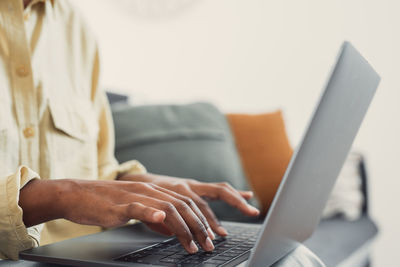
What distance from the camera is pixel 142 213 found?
54cm

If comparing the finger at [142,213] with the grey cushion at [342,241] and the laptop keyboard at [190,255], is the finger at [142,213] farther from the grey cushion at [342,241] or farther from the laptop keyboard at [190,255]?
the grey cushion at [342,241]

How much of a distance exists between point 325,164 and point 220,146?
845 mm

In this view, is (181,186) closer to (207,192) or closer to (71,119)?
(207,192)

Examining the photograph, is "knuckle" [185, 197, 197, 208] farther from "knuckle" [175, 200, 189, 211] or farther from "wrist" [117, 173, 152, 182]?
"wrist" [117, 173, 152, 182]

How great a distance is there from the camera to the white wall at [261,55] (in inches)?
81.7

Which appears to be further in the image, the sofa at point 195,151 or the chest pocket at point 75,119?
the sofa at point 195,151

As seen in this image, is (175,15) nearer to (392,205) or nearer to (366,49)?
(366,49)

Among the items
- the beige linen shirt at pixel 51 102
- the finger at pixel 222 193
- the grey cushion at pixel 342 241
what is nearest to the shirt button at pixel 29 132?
the beige linen shirt at pixel 51 102

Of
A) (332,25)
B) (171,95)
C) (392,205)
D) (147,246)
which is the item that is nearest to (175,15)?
(171,95)

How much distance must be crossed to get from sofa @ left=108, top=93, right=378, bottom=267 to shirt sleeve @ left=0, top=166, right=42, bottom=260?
0.67m

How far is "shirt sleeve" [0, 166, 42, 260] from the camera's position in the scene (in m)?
0.60

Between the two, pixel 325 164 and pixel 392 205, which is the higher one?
pixel 325 164

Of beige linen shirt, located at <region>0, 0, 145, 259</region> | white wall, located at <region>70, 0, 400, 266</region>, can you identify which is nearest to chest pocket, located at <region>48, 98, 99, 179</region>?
beige linen shirt, located at <region>0, 0, 145, 259</region>

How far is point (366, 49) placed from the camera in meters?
2.10
